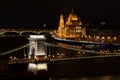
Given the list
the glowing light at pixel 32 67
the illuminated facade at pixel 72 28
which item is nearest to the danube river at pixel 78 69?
the glowing light at pixel 32 67

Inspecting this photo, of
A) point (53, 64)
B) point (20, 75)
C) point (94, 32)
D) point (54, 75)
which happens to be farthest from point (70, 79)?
point (94, 32)

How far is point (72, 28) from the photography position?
31.9 m

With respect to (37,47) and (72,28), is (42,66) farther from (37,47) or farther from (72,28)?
(72,28)

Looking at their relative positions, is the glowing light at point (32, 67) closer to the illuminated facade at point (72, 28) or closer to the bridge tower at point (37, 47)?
the bridge tower at point (37, 47)

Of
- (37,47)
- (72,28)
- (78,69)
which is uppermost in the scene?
(72,28)

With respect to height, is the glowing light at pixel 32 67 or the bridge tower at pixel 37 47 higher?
the bridge tower at pixel 37 47

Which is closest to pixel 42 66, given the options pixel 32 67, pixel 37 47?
pixel 32 67

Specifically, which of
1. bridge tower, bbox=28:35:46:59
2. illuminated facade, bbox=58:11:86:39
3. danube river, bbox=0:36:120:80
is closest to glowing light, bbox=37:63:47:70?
danube river, bbox=0:36:120:80

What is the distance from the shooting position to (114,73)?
11.6 m

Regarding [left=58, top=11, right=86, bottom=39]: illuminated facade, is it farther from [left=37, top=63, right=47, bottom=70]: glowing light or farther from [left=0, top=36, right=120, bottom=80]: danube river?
[left=37, top=63, right=47, bottom=70]: glowing light

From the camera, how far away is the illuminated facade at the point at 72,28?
→ 3189cm

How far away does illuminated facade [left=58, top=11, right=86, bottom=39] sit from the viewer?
31.9 m

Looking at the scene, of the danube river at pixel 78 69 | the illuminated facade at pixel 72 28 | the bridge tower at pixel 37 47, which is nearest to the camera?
the danube river at pixel 78 69

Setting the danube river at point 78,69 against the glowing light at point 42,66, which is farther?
the glowing light at point 42,66
